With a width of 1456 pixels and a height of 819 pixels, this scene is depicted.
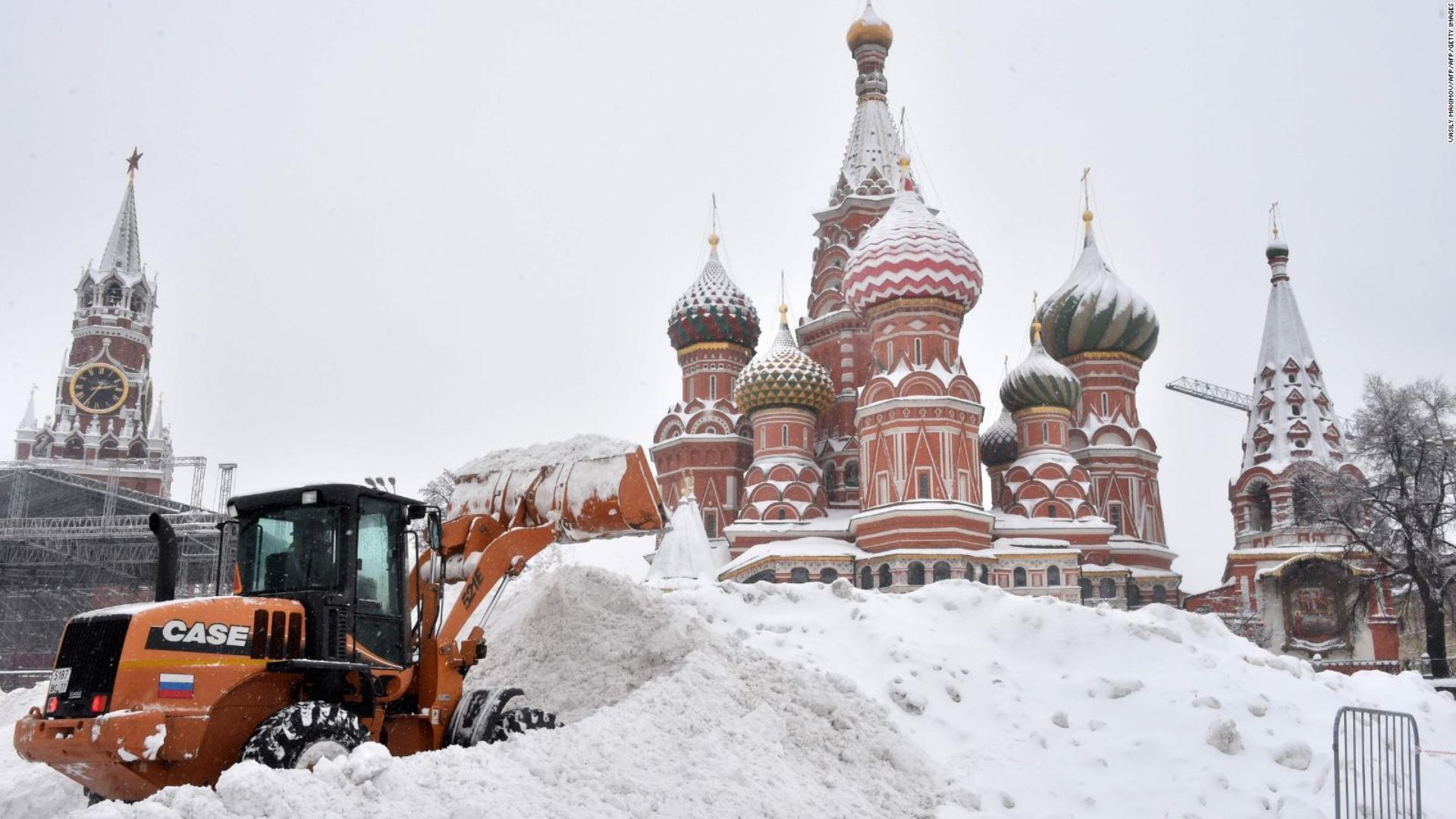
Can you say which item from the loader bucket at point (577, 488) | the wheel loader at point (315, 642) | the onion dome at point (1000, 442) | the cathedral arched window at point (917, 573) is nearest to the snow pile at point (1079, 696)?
the loader bucket at point (577, 488)

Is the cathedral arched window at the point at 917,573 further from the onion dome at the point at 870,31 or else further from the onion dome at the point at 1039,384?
the onion dome at the point at 870,31

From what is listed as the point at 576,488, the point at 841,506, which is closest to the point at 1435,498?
the point at 841,506

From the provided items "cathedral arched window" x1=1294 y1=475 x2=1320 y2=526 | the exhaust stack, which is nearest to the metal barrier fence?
the exhaust stack

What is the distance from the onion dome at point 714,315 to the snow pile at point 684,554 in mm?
13423

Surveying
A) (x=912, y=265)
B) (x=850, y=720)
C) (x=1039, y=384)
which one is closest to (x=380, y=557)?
(x=850, y=720)

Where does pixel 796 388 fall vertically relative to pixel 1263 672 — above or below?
above

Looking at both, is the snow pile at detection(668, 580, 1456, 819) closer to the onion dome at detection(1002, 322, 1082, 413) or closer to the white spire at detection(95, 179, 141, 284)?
the onion dome at detection(1002, 322, 1082, 413)

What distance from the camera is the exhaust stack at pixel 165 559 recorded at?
7375 mm

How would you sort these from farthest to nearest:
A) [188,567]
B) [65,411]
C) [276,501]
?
1. [65,411]
2. [188,567]
3. [276,501]

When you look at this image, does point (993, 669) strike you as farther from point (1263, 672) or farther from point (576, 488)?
point (576, 488)

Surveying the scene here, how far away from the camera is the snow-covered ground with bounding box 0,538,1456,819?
714 centimetres

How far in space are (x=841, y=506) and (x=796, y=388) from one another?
3952 mm

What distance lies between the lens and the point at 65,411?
5400 cm

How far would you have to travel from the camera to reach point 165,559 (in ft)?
24.7
